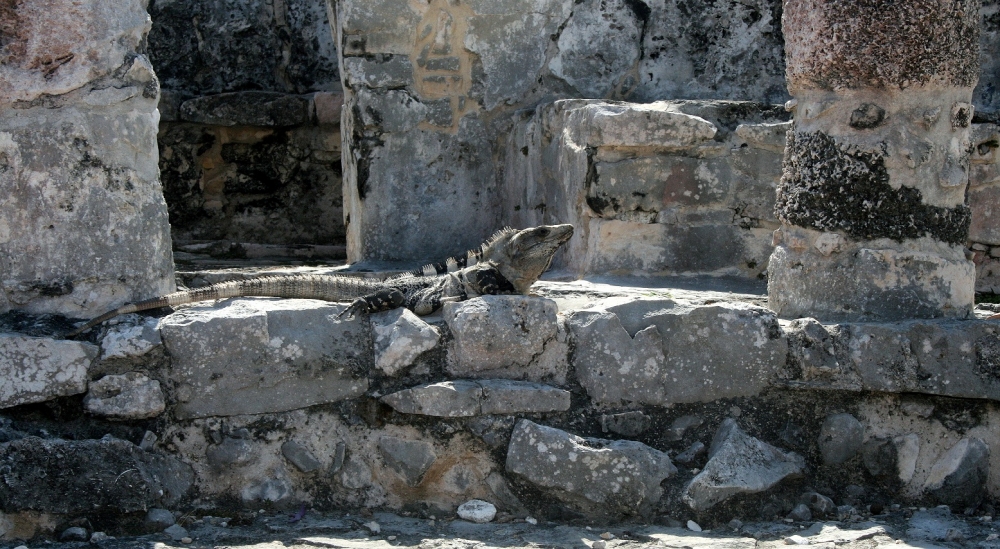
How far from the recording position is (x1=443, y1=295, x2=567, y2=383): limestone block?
13.8 feet

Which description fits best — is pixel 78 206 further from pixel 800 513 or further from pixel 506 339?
pixel 800 513

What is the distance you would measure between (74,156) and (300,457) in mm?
1302

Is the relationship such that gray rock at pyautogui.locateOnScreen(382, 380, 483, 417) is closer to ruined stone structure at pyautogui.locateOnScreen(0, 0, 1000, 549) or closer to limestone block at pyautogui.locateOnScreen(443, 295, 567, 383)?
ruined stone structure at pyautogui.locateOnScreen(0, 0, 1000, 549)

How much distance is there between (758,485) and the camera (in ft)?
13.5

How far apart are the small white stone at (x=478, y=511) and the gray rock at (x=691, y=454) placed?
0.71 m

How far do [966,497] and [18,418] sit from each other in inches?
133

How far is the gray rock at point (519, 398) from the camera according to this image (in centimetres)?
414

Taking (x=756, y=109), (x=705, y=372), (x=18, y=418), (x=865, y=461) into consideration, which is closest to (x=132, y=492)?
(x=18, y=418)

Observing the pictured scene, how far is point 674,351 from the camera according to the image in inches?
170

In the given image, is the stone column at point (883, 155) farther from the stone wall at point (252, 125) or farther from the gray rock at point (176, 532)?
the stone wall at point (252, 125)

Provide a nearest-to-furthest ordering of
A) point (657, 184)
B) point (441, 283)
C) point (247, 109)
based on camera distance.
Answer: point (441, 283) → point (657, 184) → point (247, 109)

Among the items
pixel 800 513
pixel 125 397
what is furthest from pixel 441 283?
pixel 800 513

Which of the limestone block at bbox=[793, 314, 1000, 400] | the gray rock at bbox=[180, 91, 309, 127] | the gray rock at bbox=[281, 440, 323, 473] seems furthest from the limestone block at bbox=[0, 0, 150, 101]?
the gray rock at bbox=[180, 91, 309, 127]

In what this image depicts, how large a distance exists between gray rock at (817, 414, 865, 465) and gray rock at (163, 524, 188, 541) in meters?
2.30
